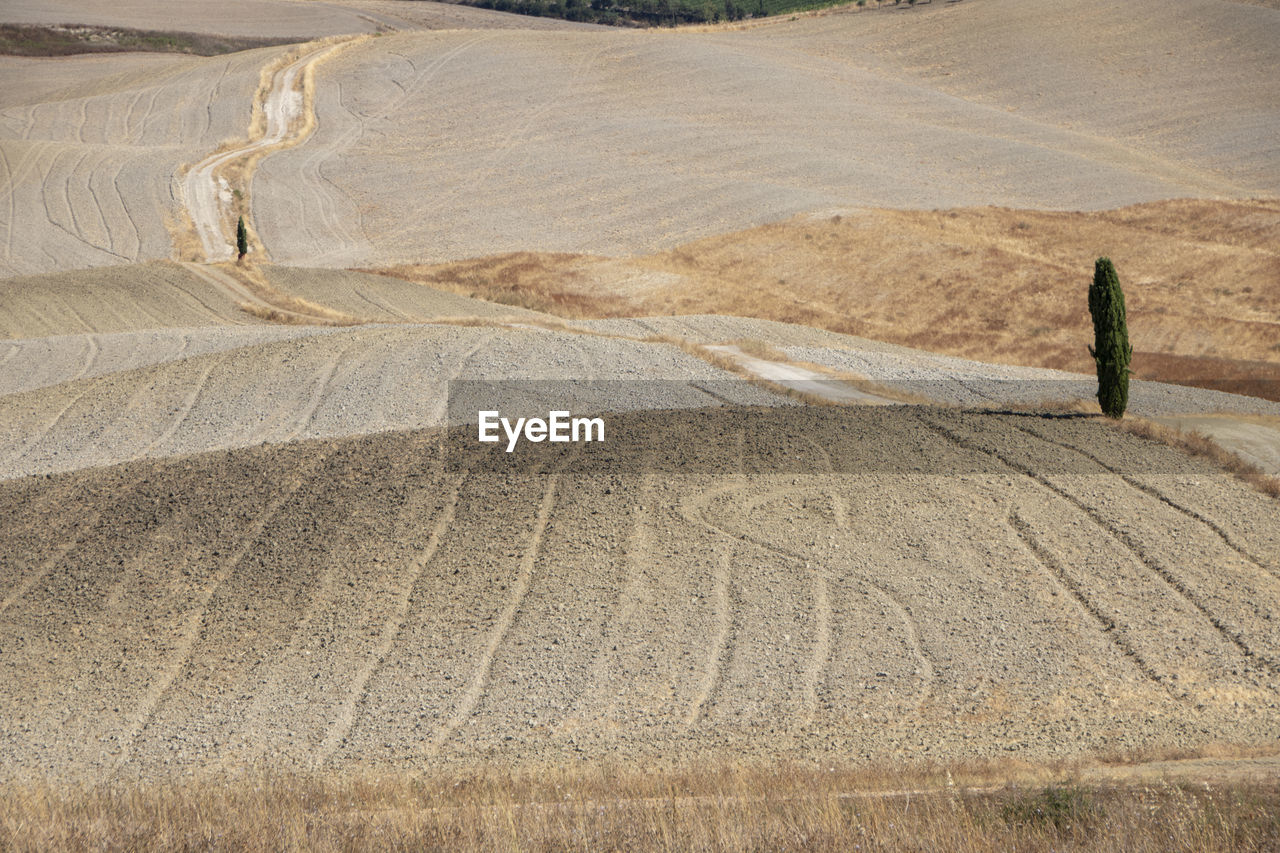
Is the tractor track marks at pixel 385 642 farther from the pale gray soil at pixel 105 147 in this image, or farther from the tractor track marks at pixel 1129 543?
the pale gray soil at pixel 105 147

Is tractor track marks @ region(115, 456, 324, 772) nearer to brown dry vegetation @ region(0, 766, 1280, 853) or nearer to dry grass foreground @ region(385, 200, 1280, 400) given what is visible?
brown dry vegetation @ region(0, 766, 1280, 853)

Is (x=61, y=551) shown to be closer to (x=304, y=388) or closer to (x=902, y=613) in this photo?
(x=304, y=388)

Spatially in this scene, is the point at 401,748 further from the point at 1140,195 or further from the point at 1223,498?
the point at 1140,195

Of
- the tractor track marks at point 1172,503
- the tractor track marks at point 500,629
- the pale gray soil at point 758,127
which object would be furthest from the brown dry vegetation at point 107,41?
the tractor track marks at point 1172,503

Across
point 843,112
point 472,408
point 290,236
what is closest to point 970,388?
point 472,408

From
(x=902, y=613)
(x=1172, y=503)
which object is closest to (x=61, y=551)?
(x=902, y=613)
